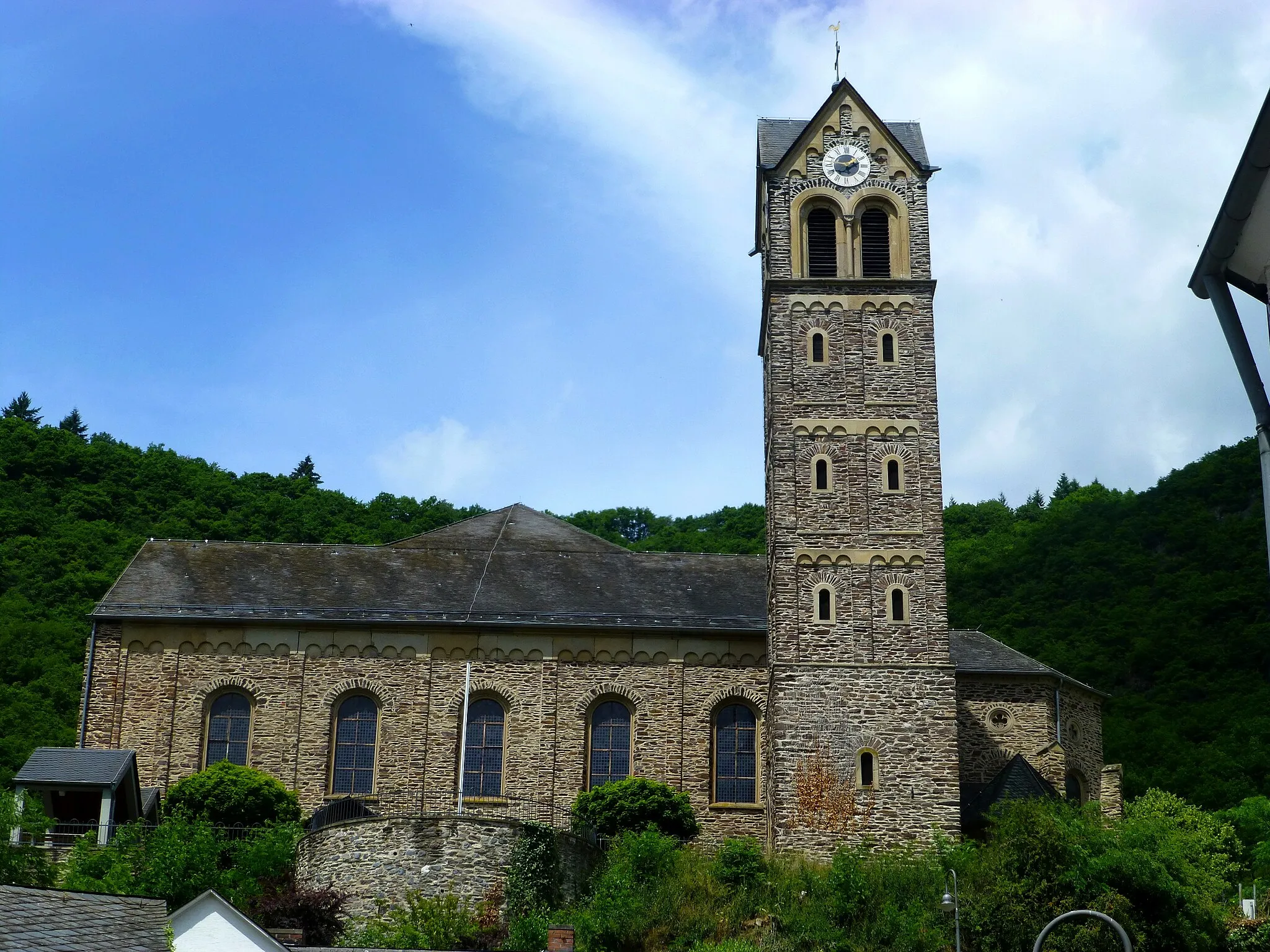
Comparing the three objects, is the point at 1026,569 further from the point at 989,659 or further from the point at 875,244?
the point at 875,244

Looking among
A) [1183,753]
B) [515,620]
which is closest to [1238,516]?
[1183,753]

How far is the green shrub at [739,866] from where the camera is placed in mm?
33281

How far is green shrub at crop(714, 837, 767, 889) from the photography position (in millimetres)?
33281

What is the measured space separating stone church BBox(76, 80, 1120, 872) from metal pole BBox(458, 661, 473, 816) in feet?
0.32

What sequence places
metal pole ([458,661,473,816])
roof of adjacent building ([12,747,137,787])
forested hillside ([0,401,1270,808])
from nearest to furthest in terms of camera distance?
roof of adjacent building ([12,747,137,787]), metal pole ([458,661,473,816]), forested hillside ([0,401,1270,808])

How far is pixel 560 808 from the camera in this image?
132 feet

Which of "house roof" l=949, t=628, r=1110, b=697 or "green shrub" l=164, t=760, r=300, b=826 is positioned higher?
"house roof" l=949, t=628, r=1110, b=697

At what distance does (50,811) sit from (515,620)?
1274 centimetres

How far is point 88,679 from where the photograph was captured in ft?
135

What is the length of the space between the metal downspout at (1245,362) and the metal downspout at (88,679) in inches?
1482

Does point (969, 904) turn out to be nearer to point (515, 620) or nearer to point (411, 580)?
point (515, 620)

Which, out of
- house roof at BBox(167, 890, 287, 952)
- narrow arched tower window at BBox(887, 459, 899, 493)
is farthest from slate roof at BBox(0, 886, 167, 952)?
narrow arched tower window at BBox(887, 459, 899, 493)

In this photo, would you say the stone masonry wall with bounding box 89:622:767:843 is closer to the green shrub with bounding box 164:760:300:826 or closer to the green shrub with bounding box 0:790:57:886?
the green shrub with bounding box 164:760:300:826

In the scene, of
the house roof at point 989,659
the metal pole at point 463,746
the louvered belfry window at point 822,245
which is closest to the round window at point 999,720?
the house roof at point 989,659
